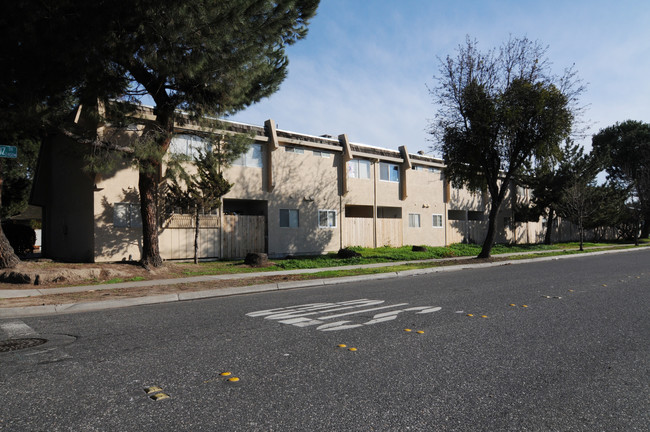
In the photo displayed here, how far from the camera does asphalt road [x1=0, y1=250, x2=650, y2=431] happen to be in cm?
351

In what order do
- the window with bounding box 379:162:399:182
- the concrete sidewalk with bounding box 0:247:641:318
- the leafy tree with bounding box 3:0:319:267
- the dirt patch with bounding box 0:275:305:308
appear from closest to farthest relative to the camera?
the concrete sidewalk with bounding box 0:247:641:318 → the dirt patch with bounding box 0:275:305:308 → the leafy tree with bounding box 3:0:319:267 → the window with bounding box 379:162:399:182

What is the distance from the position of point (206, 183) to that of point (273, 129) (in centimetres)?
562

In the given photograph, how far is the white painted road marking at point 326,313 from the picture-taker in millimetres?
7039

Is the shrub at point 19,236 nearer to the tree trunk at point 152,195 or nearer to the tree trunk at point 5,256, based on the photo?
the tree trunk at point 5,256

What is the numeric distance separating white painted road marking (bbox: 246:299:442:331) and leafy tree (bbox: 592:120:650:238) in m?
47.7

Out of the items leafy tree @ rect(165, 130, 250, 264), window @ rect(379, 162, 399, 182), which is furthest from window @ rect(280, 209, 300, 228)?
window @ rect(379, 162, 399, 182)

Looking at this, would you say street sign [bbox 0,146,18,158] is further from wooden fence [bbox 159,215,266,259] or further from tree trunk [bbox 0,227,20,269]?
wooden fence [bbox 159,215,266,259]

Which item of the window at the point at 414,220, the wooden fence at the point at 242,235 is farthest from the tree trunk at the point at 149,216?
the window at the point at 414,220

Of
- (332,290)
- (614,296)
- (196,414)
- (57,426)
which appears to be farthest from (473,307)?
(57,426)

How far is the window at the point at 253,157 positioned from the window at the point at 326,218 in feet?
15.9

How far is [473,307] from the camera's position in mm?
8406

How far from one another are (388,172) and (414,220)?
416 centimetres

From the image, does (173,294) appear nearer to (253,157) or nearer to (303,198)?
(253,157)

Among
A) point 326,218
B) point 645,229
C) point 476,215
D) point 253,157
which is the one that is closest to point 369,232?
point 326,218
